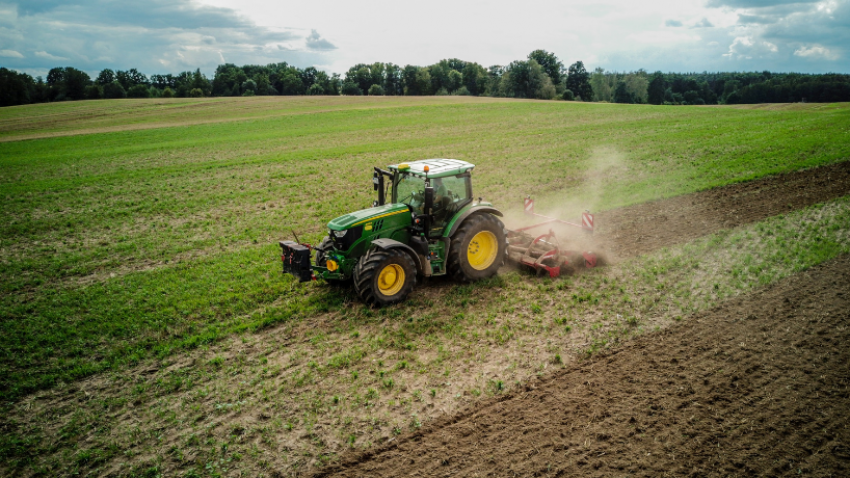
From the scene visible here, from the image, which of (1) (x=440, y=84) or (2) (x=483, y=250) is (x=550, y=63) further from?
(2) (x=483, y=250)

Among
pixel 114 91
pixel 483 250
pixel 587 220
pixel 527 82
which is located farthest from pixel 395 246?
pixel 114 91

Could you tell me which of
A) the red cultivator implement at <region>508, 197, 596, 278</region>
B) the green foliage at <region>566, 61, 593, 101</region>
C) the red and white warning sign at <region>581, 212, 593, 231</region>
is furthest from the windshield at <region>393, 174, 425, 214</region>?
the green foliage at <region>566, 61, 593, 101</region>

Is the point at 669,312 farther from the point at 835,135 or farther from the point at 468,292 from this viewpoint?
the point at 835,135

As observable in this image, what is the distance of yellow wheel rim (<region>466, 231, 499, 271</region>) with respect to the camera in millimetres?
10258

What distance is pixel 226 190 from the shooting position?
20438 millimetres

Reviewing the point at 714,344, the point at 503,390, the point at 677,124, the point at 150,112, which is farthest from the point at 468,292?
the point at 150,112

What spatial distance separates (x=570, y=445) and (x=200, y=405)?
5.07 meters

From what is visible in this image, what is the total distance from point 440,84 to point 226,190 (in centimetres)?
9607

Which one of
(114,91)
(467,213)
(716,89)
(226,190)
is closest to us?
(467,213)

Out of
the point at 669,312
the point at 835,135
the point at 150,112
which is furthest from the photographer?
the point at 150,112

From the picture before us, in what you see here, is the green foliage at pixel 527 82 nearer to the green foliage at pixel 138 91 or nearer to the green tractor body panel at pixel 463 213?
the green foliage at pixel 138 91

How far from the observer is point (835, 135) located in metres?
25.6

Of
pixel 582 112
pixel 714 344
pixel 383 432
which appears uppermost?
pixel 582 112

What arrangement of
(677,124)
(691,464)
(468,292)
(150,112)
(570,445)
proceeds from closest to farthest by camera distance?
(691,464)
(570,445)
(468,292)
(677,124)
(150,112)
